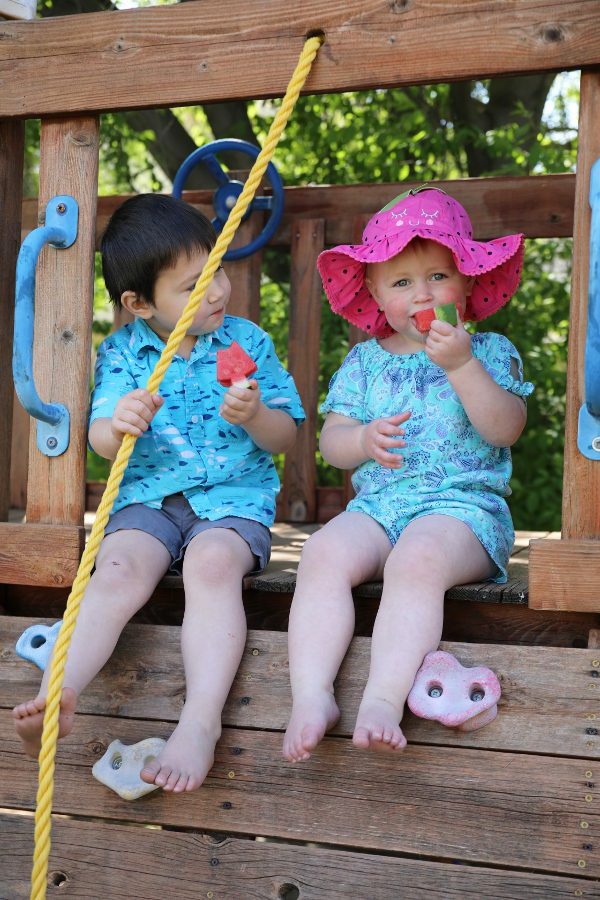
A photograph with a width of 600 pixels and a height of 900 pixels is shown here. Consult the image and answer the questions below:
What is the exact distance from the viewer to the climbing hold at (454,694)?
6.64 feet

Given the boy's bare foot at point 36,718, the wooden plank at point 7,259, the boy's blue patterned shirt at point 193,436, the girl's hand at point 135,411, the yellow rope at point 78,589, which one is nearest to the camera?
the yellow rope at point 78,589

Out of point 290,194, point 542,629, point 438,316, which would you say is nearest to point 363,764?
point 542,629

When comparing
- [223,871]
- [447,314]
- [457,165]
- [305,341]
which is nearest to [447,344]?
[447,314]

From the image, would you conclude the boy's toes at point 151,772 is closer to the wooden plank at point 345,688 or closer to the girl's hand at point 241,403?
the wooden plank at point 345,688

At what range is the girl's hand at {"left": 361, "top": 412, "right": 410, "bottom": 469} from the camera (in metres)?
2.30

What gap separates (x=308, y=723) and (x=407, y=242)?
112cm

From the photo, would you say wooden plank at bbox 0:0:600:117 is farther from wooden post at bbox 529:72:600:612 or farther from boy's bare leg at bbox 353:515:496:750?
boy's bare leg at bbox 353:515:496:750

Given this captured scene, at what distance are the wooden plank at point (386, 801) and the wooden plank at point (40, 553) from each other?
44 centimetres

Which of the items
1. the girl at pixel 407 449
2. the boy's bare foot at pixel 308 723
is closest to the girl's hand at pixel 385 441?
the girl at pixel 407 449

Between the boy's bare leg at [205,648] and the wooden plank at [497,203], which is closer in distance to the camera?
the boy's bare leg at [205,648]

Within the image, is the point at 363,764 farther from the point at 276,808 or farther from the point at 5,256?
the point at 5,256

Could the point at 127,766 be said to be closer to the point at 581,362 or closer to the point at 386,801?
the point at 386,801

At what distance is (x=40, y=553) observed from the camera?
2.56m

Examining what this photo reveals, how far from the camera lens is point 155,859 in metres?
2.14
